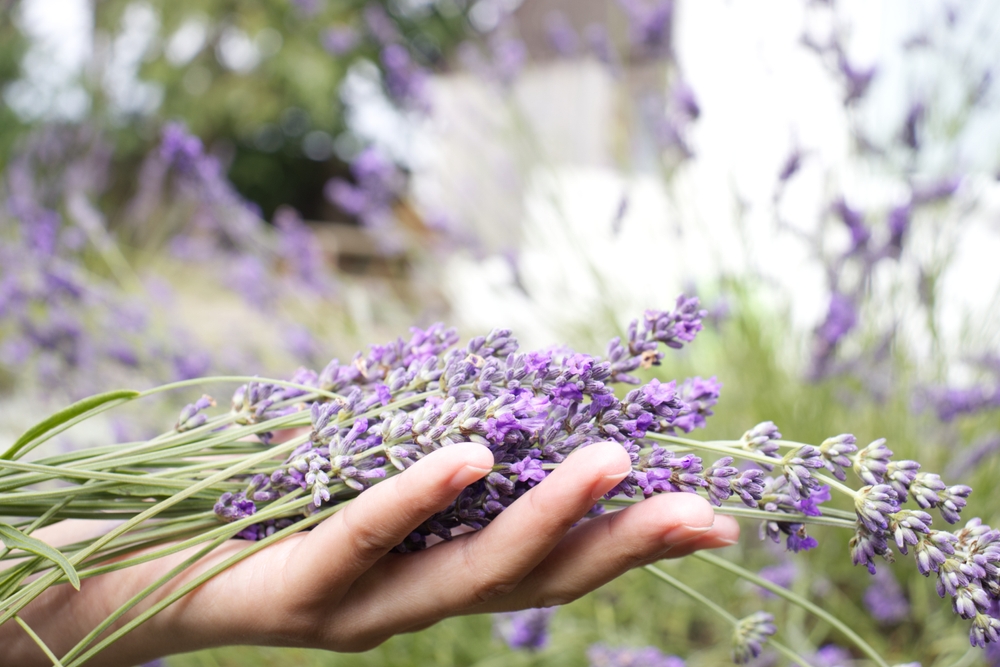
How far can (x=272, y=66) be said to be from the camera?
28.7 ft

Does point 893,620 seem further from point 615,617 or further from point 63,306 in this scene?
point 63,306

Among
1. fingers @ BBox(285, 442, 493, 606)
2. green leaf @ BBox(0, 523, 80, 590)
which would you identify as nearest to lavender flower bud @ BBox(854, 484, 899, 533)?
fingers @ BBox(285, 442, 493, 606)

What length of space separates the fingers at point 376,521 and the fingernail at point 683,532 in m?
0.13

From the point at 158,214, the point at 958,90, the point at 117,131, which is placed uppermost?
the point at 117,131

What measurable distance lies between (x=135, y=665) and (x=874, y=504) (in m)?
0.68

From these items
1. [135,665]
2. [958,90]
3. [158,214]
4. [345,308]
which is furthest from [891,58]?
[158,214]

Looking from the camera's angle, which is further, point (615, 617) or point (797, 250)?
point (797, 250)

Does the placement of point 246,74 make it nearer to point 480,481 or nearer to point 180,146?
point 180,146

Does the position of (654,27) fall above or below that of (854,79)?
above

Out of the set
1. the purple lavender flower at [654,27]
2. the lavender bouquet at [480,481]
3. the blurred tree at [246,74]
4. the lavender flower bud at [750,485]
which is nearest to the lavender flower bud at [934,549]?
the lavender bouquet at [480,481]

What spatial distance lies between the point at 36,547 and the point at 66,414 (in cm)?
10

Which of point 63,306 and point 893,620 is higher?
point 63,306

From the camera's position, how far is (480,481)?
53cm

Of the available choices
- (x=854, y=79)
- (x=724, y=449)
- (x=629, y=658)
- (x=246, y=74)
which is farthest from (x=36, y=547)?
(x=246, y=74)
